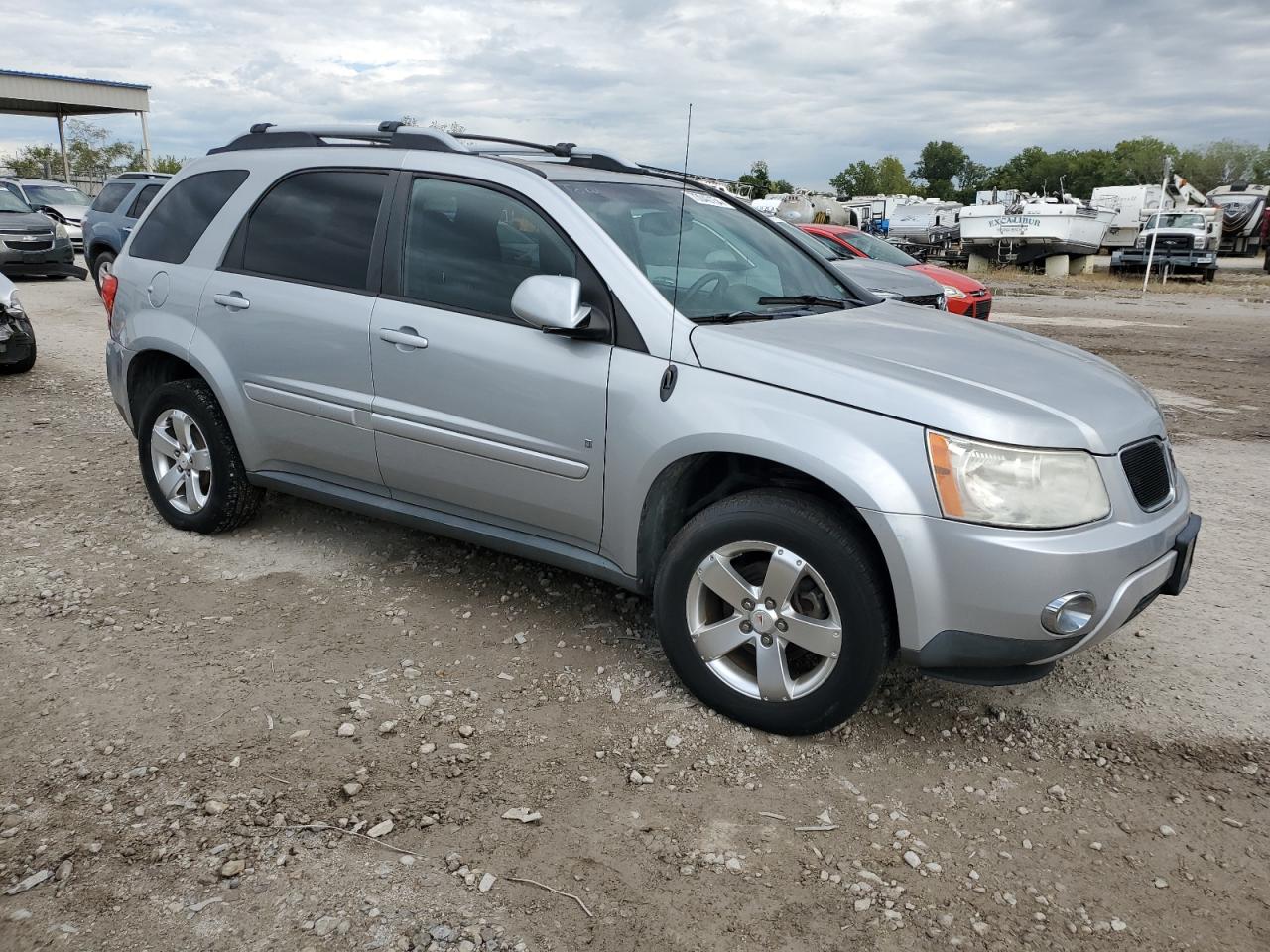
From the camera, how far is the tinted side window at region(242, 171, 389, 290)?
13.9 feet

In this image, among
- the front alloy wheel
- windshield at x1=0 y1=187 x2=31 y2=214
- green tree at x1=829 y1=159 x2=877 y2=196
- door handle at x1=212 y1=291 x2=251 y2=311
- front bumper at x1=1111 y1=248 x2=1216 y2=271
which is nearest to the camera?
the front alloy wheel

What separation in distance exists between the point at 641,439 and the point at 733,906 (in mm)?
1478

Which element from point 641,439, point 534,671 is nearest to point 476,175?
point 641,439

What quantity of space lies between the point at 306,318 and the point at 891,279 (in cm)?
716

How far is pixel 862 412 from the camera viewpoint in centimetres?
308

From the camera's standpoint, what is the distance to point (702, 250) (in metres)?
4.02

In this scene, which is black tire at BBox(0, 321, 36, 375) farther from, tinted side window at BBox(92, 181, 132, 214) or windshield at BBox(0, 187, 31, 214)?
windshield at BBox(0, 187, 31, 214)

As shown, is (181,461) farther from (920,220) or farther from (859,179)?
(859,179)

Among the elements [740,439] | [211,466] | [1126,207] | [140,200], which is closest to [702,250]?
[740,439]

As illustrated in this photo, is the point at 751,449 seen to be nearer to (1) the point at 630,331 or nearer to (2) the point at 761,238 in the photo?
(1) the point at 630,331

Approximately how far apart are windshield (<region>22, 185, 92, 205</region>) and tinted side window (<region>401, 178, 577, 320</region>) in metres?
19.6

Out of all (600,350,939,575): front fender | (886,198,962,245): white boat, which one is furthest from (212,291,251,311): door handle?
(886,198,962,245): white boat

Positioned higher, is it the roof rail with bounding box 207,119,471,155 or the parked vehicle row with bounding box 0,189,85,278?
the roof rail with bounding box 207,119,471,155

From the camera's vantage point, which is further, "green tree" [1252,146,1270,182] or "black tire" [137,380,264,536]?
"green tree" [1252,146,1270,182]
